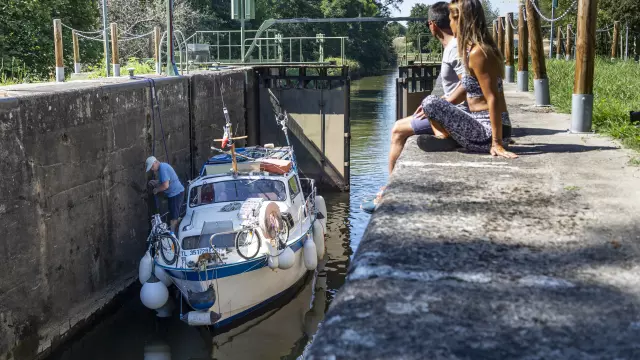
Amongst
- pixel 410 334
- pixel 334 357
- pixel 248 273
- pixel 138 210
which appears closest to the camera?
pixel 334 357

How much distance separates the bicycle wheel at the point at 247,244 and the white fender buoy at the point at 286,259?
0.56 meters

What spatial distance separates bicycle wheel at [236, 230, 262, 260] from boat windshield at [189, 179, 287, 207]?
1.51 metres

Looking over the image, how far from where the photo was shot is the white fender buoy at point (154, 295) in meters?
12.6

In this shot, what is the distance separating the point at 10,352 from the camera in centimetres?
1037

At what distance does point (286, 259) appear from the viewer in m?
12.9

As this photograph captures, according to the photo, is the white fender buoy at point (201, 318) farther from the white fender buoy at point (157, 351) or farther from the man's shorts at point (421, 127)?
the man's shorts at point (421, 127)

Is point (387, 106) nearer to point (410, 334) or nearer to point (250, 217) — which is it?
point (250, 217)

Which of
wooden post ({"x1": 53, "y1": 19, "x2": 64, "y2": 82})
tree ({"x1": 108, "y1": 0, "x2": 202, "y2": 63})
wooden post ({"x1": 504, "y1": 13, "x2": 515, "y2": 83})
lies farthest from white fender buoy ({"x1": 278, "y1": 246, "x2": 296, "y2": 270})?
tree ({"x1": 108, "y1": 0, "x2": 202, "y2": 63})

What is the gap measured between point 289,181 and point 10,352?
608 centimetres

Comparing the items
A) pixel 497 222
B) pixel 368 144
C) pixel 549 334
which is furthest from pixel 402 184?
pixel 368 144

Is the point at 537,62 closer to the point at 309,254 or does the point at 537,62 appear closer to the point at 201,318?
the point at 309,254

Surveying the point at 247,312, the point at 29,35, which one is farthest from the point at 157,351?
the point at 29,35

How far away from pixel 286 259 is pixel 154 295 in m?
2.19

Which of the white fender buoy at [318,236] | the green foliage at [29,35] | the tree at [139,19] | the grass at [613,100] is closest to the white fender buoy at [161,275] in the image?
the white fender buoy at [318,236]
